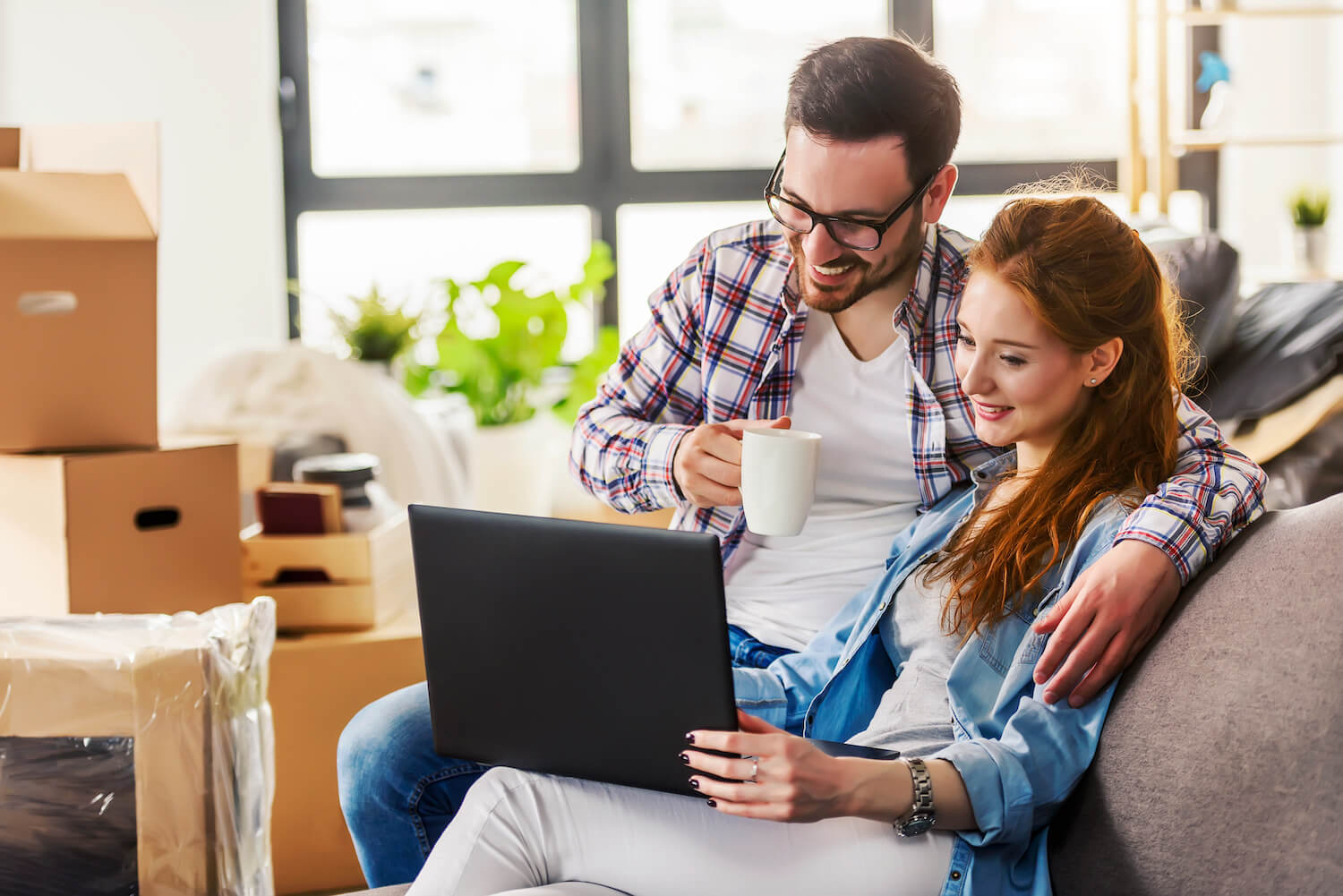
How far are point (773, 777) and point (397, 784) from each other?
54cm

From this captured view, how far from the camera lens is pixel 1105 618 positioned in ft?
3.35

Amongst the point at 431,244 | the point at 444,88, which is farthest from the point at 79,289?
the point at 444,88

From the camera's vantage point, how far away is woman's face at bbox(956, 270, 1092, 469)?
1.17 meters

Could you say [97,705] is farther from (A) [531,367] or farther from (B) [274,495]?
(A) [531,367]

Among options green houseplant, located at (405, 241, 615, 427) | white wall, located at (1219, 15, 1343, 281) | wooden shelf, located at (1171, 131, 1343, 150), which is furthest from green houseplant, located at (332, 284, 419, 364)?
white wall, located at (1219, 15, 1343, 281)

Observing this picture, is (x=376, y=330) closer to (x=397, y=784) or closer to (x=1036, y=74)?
(x=397, y=784)

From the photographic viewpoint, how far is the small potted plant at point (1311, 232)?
3092 mm

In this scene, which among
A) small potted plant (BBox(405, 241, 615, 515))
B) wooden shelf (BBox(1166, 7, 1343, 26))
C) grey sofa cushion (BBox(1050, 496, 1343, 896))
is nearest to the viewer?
grey sofa cushion (BBox(1050, 496, 1343, 896))

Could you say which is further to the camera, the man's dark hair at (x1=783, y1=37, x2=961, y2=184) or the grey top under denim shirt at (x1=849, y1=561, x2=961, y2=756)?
the man's dark hair at (x1=783, y1=37, x2=961, y2=184)

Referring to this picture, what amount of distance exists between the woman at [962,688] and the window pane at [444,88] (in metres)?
2.54

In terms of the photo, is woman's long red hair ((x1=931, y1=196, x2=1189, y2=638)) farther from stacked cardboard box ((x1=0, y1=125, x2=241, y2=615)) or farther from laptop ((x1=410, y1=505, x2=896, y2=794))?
stacked cardboard box ((x1=0, y1=125, x2=241, y2=615))

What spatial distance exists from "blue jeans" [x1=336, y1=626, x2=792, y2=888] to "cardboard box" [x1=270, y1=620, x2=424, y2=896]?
55 cm

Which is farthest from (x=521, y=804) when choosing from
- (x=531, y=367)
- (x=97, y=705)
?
(x=531, y=367)

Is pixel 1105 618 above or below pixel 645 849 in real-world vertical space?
above
